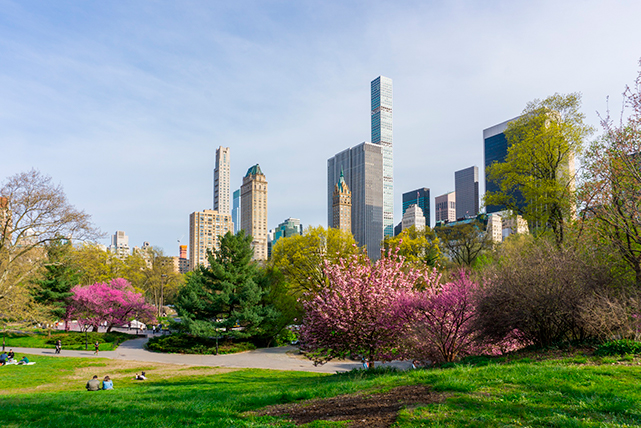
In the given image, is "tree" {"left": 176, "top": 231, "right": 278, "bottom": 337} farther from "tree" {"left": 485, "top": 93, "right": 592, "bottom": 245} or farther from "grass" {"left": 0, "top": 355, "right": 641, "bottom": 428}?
"grass" {"left": 0, "top": 355, "right": 641, "bottom": 428}

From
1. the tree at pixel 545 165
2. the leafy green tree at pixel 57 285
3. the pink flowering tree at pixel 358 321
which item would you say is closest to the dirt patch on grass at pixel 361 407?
the pink flowering tree at pixel 358 321

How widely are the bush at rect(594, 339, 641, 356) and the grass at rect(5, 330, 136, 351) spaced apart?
123 feet

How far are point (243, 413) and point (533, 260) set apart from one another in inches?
406

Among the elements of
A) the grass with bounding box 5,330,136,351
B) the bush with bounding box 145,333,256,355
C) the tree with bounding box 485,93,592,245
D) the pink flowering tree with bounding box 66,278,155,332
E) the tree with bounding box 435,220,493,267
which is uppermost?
the tree with bounding box 485,93,592,245

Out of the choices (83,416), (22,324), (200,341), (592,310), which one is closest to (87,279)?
(200,341)

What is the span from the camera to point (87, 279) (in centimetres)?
5672

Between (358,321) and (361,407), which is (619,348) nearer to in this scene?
(361,407)

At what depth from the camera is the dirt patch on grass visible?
648 cm

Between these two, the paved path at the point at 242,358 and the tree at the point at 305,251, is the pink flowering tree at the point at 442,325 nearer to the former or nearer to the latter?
the paved path at the point at 242,358

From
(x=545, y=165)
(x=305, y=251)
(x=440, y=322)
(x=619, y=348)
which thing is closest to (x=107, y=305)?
(x=305, y=251)

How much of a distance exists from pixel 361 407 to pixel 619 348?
Answer: 292 inches

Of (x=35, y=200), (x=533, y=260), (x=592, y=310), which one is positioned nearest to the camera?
(x=592, y=310)

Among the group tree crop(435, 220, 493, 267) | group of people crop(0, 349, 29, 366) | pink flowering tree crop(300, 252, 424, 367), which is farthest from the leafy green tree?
tree crop(435, 220, 493, 267)

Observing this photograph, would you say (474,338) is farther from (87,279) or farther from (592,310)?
(87,279)
